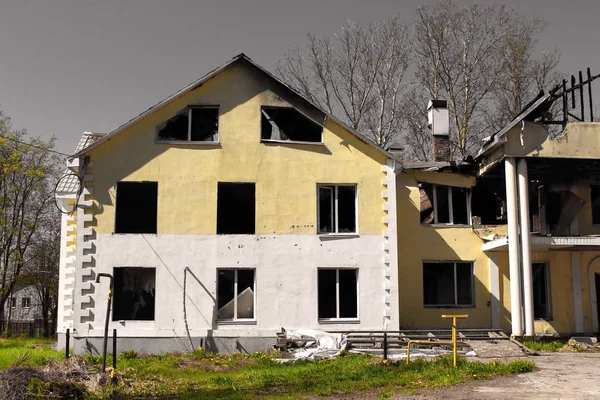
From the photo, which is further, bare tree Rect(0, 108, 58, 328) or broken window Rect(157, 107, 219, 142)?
bare tree Rect(0, 108, 58, 328)

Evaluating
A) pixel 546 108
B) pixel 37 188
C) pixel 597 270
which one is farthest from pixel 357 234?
pixel 37 188

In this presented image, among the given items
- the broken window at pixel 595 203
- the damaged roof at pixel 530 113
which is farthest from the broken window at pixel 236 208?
the broken window at pixel 595 203

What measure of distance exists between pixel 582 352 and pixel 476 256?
489 centimetres

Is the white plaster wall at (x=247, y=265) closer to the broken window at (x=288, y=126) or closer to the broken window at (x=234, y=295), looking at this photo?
the broken window at (x=234, y=295)

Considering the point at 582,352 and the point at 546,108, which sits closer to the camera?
the point at 582,352

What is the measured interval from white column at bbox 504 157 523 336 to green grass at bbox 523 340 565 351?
0.43 m

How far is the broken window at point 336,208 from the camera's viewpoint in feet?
67.8

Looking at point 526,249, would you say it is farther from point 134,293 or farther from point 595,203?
point 134,293

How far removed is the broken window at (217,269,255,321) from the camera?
782 inches

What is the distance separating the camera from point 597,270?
23.4 metres

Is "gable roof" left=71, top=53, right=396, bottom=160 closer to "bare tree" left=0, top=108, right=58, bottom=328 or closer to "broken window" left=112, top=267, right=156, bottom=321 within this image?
"broken window" left=112, top=267, right=156, bottom=321

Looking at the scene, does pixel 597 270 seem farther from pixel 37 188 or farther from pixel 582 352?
pixel 37 188

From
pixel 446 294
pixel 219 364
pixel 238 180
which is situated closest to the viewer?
pixel 219 364

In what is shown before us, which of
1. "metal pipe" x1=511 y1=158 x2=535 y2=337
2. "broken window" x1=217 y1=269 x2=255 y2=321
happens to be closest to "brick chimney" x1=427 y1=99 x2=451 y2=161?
"metal pipe" x1=511 y1=158 x2=535 y2=337
